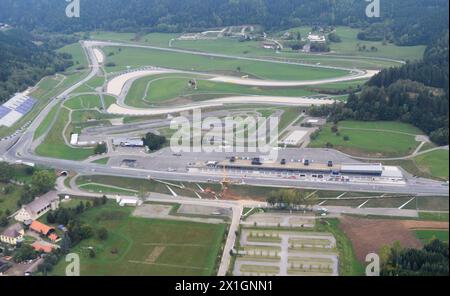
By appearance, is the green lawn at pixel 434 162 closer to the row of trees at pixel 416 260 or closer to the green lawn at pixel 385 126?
the green lawn at pixel 385 126

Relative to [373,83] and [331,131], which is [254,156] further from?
[373,83]

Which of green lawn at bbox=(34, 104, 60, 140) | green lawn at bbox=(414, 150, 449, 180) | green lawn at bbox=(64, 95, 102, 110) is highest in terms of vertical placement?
green lawn at bbox=(64, 95, 102, 110)

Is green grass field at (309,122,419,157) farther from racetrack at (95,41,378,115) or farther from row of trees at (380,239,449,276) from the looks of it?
row of trees at (380,239,449,276)

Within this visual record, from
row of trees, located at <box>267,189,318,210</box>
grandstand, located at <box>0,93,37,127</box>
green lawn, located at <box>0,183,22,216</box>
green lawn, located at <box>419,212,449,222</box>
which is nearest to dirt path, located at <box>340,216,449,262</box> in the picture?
green lawn, located at <box>419,212,449,222</box>

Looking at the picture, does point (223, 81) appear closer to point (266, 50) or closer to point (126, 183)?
point (266, 50)

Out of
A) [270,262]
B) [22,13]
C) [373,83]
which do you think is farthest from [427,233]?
[22,13]
